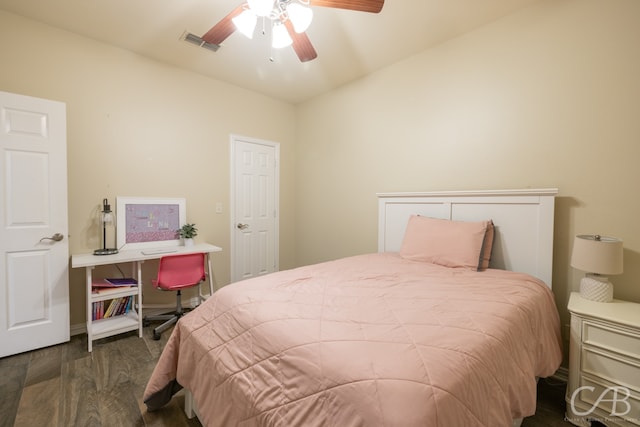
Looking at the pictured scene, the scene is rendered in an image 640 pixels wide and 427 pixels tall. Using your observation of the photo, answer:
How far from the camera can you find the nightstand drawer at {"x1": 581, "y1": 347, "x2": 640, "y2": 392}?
54.5 inches

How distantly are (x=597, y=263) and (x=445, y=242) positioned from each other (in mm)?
850

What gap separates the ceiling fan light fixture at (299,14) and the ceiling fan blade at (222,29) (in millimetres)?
311

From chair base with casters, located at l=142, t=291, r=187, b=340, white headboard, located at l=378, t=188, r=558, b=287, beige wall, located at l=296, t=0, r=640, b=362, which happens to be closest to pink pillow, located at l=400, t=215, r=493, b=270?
white headboard, located at l=378, t=188, r=558, b=287

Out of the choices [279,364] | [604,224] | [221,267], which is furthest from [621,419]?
[221,267]

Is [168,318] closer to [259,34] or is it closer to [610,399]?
[259,34]

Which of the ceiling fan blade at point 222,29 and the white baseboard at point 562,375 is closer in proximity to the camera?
the ceiling fan blade at point 222,29

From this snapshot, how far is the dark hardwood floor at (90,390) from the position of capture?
1.52 metres

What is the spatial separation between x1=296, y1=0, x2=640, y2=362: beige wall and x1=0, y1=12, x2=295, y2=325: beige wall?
5.40 feet

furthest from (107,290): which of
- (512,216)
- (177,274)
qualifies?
(512,216)

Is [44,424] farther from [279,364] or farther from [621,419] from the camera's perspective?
[621,419]

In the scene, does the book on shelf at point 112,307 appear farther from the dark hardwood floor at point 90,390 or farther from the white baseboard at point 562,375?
the white baseboard at point 562,375

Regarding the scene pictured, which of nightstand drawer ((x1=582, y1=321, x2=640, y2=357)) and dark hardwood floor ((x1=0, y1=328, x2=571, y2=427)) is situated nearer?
nightstand drawer ((x1=582, y1=321, x2=640, y2=357))

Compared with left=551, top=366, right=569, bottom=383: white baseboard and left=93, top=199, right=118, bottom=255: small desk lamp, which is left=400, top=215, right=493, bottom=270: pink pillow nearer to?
left=551, top=366, right=569, bottom=383: white baseboard

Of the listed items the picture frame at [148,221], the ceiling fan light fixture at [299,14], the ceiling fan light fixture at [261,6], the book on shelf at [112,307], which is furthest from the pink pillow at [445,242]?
the book on shelf at [112,307]
